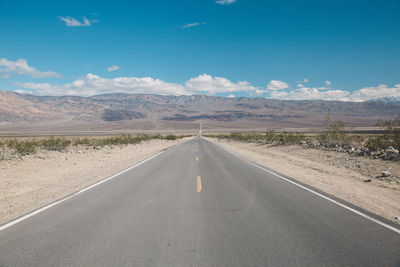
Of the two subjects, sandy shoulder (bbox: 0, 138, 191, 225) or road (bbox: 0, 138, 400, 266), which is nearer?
road (bbox: 0, 138, 400, 266)

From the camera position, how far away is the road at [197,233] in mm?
3438

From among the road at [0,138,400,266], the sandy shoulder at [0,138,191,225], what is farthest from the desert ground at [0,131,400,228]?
the road at [0,138,400,266]

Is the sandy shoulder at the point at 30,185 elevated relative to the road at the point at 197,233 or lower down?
lower down

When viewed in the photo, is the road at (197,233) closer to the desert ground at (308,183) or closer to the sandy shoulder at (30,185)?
the sandy shoulder at (30,185)

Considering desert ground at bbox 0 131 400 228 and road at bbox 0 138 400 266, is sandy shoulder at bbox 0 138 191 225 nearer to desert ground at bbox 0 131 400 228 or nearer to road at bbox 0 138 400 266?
desert ground at bbox 0 131 400 228

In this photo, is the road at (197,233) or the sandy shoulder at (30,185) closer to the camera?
the road at (197,233)

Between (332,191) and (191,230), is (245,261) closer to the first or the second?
(191,230)

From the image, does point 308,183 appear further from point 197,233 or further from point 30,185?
A: point 30,185

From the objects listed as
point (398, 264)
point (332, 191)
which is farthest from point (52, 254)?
point (332, 191)

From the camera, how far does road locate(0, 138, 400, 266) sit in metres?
3.44

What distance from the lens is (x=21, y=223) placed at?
481 centimetres

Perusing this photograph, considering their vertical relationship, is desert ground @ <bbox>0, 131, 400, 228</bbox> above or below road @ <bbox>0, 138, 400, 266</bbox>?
below

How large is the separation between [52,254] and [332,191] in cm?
792

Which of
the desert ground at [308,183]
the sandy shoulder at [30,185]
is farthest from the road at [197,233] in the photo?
the desert ground at [308,183]
